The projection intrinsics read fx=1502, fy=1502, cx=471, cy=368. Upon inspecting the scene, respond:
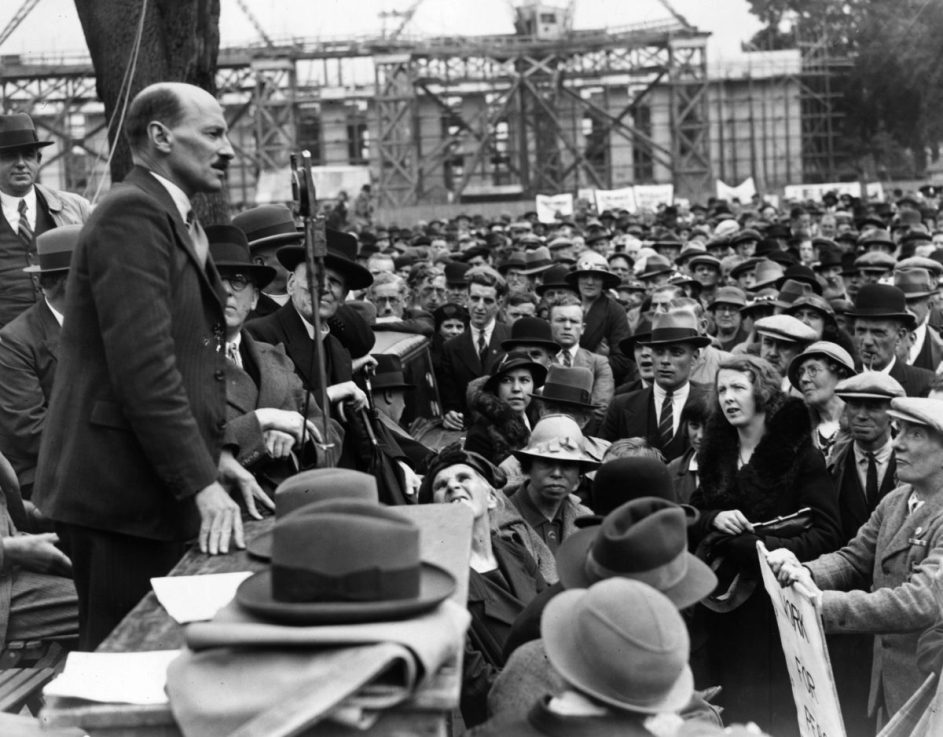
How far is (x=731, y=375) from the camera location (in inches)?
261

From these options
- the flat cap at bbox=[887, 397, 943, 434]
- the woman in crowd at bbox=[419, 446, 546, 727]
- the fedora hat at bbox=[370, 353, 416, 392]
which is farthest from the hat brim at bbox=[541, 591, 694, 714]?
the fedora hat at bbox=[370, 353, 416, 392]

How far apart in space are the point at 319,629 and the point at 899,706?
357cm

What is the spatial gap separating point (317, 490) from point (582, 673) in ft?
2.47

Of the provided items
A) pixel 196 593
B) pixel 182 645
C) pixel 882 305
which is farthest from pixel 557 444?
pixel 182 645

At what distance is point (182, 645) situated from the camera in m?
3.03

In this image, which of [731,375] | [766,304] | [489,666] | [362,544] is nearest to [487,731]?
[362,544]

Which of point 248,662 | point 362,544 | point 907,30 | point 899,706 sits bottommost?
point 899,706

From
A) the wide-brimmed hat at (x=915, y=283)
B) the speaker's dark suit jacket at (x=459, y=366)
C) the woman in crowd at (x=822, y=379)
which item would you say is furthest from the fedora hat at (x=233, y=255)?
the wide-brimmed hat at (x=915, y=283)

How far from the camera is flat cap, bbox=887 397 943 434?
5461 mm

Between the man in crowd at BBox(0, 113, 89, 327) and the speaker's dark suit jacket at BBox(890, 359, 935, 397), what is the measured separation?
4.65m

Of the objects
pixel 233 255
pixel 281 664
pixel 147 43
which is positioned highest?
pixel 147 43

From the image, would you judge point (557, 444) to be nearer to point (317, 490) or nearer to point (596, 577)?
point (596, 577)

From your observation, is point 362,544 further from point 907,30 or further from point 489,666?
point 907,30

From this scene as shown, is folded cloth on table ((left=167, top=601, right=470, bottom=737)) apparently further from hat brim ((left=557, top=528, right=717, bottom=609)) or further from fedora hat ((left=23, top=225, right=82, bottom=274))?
fedora hat ((left=23, top=225, right=82, bottom=274))
